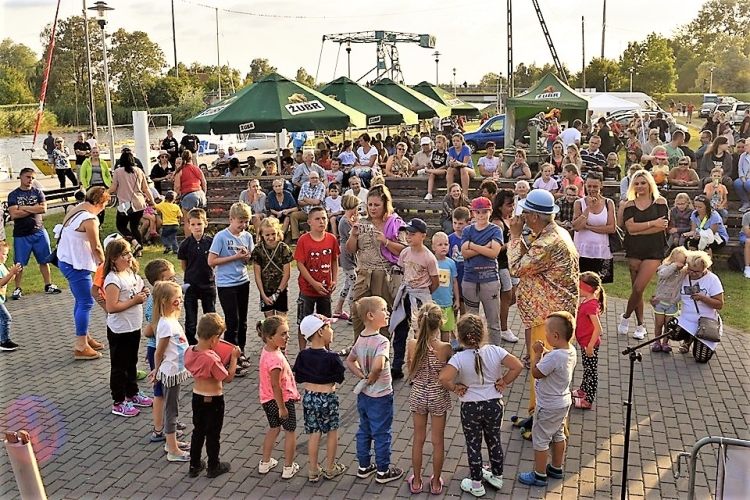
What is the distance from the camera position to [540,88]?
68.5ft

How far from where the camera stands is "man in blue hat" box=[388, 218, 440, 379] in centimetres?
647

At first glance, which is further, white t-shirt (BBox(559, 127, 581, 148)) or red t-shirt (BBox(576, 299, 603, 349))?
white t-shirt (BBox(559, 127, 581, 148))

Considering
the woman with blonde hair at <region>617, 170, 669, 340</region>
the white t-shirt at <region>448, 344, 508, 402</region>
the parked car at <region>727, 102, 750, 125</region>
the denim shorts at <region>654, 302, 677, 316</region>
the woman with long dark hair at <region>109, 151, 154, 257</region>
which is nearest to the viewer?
the white t-shirt at <region>448, 344, 508, 402</region>

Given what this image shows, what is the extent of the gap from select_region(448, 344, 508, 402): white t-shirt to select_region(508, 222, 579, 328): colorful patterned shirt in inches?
35.7

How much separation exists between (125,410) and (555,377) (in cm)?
388

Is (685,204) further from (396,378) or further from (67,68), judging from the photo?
(67,68)

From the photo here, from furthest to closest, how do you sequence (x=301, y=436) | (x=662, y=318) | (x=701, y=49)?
(x=701, y=49)
(x=662, y=318)
(x=301, y=436)

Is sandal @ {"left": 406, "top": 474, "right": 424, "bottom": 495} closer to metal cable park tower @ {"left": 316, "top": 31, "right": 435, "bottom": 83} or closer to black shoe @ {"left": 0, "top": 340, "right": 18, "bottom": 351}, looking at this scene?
black shoe @ {"left": 0, "top": 340, "right": 18, "bottom": 351}

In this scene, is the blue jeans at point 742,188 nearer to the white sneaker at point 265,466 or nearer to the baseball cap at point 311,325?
the baseball cap at point 311,325

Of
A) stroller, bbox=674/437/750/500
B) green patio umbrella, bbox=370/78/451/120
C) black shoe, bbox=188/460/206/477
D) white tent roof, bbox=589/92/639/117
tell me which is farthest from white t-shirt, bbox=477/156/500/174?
white tent roof, bbox=589/92/639/117

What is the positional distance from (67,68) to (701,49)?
52630 millimetres

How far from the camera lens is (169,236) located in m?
12.8

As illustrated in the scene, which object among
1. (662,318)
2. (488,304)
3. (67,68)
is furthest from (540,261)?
(67,68)

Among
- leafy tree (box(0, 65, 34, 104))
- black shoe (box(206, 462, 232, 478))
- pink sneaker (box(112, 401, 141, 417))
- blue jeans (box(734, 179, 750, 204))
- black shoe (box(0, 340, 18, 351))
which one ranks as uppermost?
leafy tree (box(0, 65, 34, 104))
